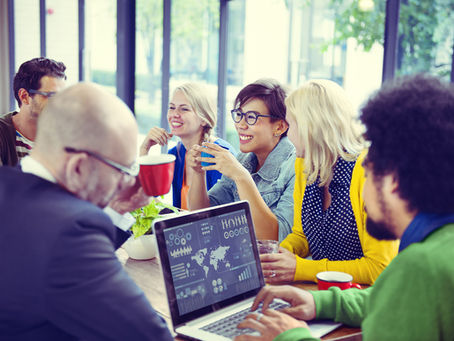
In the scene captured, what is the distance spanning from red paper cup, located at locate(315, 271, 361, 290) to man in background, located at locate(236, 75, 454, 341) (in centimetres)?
27

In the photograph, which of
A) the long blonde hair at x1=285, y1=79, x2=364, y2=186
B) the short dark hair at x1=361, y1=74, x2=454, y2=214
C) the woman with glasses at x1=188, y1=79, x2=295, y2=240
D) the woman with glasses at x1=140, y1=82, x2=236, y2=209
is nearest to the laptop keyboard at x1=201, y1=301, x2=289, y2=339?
the short dark hair at x1=361, y1=74, x2=454, y2=214

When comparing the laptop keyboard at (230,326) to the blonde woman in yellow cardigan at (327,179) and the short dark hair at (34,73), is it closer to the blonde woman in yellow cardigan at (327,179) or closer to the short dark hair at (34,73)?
the blonde woman in yellow cardigan at (327,179)

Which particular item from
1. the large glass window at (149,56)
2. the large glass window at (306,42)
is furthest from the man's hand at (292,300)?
the large glass window at (149,56)

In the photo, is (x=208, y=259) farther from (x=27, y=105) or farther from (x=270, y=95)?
(x=27, y=105)

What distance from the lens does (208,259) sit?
129 centimetres

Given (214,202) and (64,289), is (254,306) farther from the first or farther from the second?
(214,202)

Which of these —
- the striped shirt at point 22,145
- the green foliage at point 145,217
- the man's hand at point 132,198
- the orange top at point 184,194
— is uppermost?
the man's hand at point 132,198

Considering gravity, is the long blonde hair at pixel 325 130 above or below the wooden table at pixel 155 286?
above

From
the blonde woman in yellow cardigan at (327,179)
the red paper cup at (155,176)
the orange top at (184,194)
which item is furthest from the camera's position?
A: the orange top at (184,194)

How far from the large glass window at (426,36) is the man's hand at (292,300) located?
196 cm

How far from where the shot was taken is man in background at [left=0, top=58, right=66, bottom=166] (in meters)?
2.51

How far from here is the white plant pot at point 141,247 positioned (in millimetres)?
1723

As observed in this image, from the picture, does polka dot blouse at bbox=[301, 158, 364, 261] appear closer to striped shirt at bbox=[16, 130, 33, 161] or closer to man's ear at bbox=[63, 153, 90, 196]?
man's ear at bbox=[63, 153, 90, 196]

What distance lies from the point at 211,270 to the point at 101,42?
527 cm
